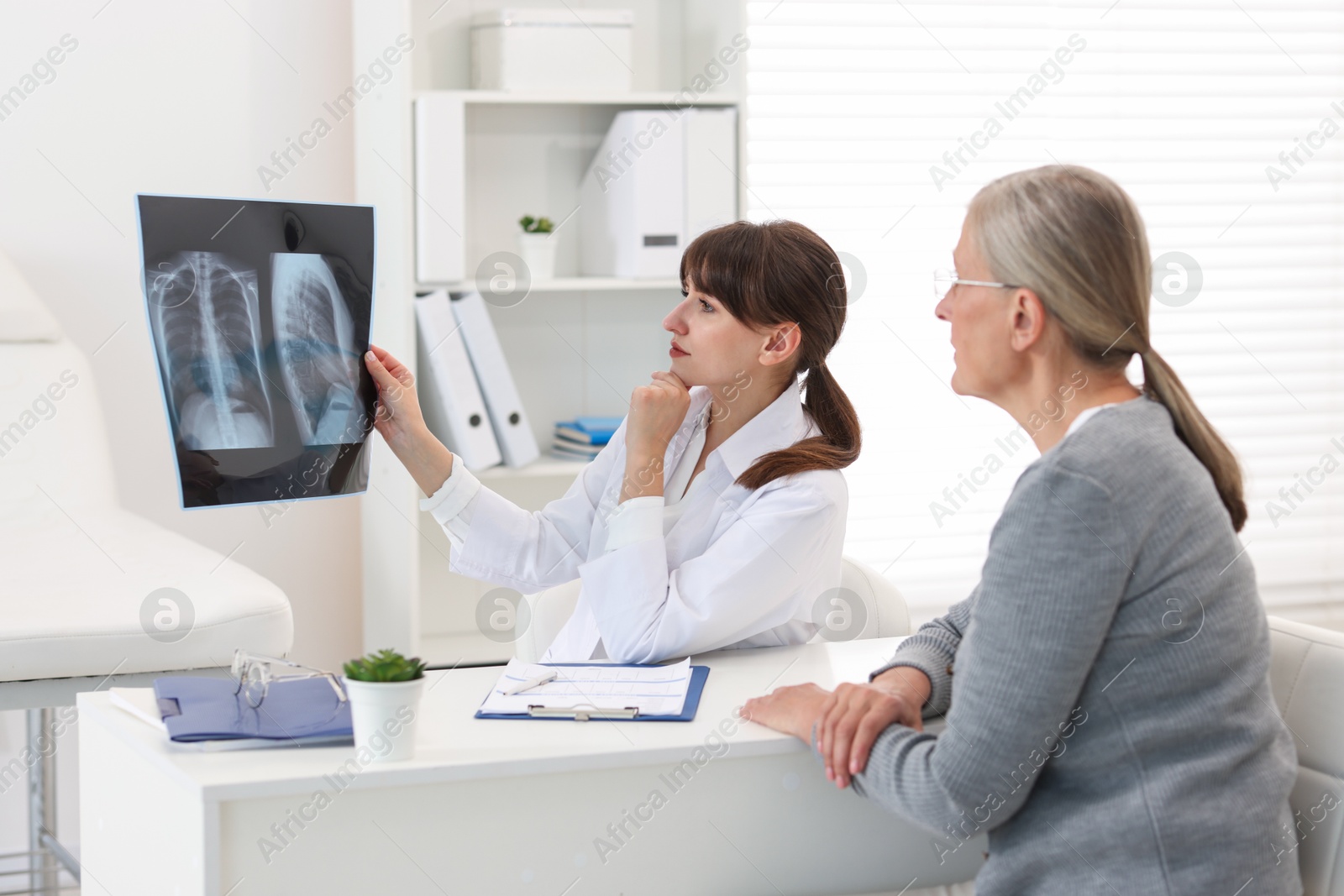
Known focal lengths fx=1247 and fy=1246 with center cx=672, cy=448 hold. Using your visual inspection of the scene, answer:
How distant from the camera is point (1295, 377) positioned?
10.9 ft

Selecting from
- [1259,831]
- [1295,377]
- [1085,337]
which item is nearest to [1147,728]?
[1259,831]

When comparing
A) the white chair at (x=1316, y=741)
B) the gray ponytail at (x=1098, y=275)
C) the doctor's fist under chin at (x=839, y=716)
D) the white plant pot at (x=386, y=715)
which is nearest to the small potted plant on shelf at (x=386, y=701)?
the white plant pot at (x=386, y=715)

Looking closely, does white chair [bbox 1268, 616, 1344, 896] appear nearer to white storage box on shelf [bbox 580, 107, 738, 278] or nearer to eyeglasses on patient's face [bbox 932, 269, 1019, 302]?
eyeglasses on patient's face [bbox 932, 269, 1019, 302]

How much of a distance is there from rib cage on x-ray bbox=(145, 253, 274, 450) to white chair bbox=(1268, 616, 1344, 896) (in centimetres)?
104

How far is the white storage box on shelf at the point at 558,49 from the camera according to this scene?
2.50 metres

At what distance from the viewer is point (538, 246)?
2.60 meters

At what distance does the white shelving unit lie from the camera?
8.10ft

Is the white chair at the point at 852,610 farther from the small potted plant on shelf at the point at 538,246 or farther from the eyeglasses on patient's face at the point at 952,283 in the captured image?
the small potted plant on shelf at the point at 538,246

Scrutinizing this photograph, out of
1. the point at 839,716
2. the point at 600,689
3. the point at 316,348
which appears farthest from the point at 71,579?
the point at 839,716

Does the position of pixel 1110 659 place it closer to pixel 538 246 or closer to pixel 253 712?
pixel 253 712

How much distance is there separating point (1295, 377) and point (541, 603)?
2.47m

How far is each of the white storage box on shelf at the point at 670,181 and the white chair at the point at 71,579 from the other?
104cm

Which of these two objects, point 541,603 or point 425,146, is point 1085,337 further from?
point 425,146

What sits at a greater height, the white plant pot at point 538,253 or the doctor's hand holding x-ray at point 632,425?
the white plant pot at point 538,253
